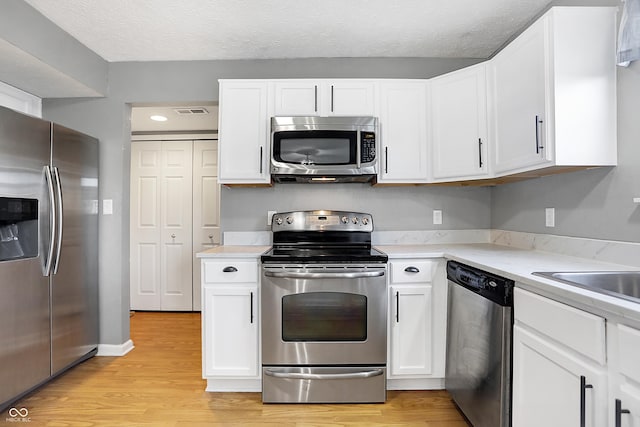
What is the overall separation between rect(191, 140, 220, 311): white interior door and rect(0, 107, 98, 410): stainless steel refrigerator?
→ 1.44 m

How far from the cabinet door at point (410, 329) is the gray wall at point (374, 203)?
0.74 meters

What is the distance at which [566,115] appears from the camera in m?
1.63

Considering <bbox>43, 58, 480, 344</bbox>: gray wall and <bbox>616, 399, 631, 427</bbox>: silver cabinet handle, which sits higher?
<bbox>43, 58, 480, 344</bbox>: gray wall

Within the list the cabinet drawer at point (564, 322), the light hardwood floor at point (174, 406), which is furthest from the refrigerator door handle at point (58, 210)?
the cabinet drawer at point (564, 322)

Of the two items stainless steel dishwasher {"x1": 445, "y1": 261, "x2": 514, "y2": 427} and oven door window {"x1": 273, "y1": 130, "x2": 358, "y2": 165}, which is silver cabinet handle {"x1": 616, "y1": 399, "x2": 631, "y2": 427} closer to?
stainless steel dishwasher {"x1": 445, "y1": 261, "x2": 514, "y2": 427}

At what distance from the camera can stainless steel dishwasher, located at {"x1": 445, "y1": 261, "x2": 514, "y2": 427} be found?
58.5 inches

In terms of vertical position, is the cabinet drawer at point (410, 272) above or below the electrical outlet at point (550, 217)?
below

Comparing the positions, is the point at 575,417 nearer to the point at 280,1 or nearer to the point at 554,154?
the point at 554,154

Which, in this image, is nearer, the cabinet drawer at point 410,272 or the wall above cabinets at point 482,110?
the wall above cabinets at point 482,110

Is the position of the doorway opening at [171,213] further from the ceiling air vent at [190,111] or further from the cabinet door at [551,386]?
the cabinet door at [551,386]

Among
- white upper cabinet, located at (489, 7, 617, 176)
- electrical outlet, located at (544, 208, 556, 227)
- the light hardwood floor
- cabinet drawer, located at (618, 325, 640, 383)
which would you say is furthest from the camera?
electrical outlet, located at (544, 208, 556, 227)

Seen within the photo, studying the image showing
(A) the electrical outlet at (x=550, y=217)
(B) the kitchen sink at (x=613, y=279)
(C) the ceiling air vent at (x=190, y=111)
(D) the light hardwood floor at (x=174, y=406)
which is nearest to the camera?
(B) the kitchen sink at (x=613, y=279)

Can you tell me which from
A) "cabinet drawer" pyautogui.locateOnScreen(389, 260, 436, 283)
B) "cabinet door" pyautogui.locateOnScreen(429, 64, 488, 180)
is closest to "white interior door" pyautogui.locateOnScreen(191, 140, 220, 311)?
"cabinet drawer" pyautogui.locateOnScreen(389, 260, 436, 283)

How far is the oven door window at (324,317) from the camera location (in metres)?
2.08
